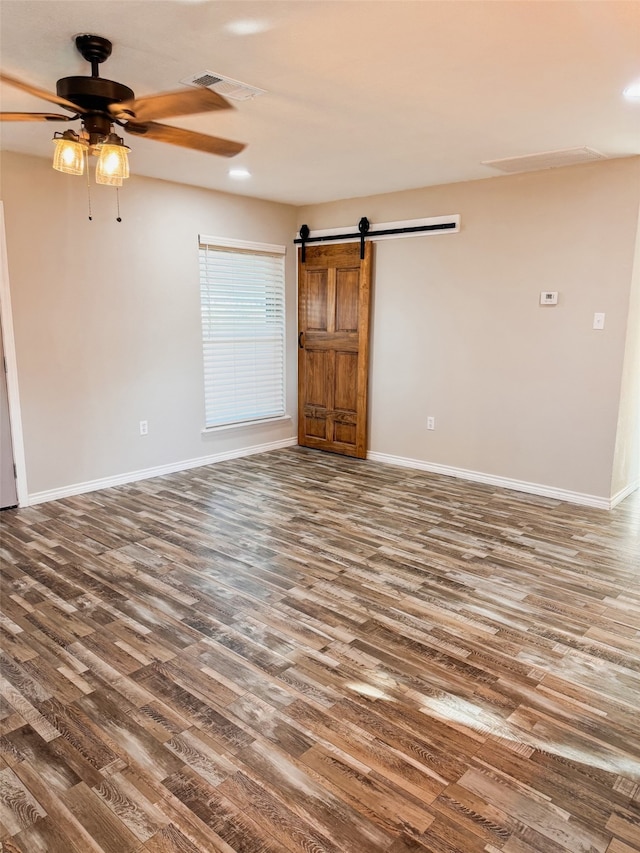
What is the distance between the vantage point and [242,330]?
5547 mm

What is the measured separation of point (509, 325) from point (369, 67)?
8.54 feet

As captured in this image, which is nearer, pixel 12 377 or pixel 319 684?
pixel 319 684

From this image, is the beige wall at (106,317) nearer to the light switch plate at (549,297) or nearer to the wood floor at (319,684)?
the wood floor at (319,684)

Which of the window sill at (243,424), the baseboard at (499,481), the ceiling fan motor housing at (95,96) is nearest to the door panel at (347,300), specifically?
the window sill at (243,424)

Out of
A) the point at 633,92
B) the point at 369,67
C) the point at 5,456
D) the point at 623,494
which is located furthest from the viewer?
the point at 623,494

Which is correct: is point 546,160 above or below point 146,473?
above

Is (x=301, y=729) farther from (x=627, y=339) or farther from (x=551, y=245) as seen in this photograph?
(x=551, y=245)

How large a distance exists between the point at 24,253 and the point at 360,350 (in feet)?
9.61

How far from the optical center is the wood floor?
1.61 meters

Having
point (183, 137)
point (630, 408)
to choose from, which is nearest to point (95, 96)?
point (183, 137)

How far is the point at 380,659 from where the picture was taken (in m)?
A: 2.35

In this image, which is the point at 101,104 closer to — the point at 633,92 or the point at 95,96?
the point at 95,96

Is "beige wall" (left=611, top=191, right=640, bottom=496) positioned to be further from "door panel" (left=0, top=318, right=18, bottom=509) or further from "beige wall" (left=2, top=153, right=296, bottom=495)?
"door panel" (left=0, top=318, right=18, bottom=509)

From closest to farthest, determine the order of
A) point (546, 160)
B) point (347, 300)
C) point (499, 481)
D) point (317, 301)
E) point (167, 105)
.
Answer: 1. point (167, 105)
2. point (546, 160)
3. point (499, 481)
4. point (347, 300)
5. point (317, 301)
